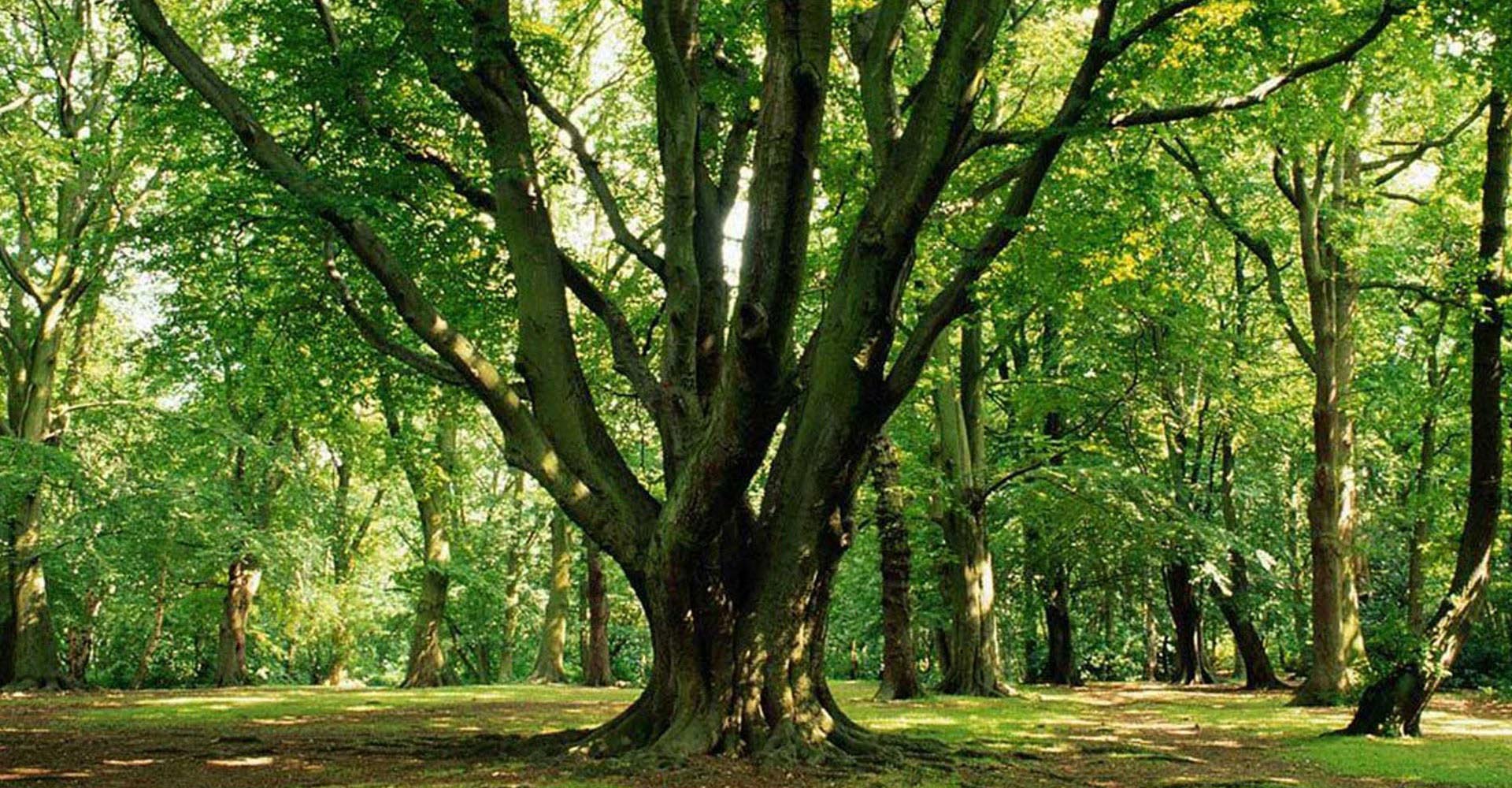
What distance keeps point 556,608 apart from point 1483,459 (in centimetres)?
2136

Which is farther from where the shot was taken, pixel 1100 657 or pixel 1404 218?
pixel 1100 657

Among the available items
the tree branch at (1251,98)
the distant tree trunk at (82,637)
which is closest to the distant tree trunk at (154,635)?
the distant tree trunk at (82,637)

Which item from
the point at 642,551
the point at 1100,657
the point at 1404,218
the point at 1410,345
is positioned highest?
the point at 1404,218

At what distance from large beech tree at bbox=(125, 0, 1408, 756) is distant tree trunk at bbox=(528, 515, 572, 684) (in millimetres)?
16132

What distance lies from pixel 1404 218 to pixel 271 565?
23725 millimetres

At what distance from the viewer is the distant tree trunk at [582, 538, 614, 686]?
2348 cm

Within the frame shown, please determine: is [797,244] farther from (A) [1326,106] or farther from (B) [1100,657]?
(B) [1100,657]

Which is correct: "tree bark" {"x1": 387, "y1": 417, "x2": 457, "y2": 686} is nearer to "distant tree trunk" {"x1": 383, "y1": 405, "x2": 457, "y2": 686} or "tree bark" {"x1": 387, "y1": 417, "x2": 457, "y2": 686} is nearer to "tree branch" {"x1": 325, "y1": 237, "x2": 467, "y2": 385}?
"distant tree trunk" {"x1": 383, "y1": 405, "x2": 457, "y2": 686}

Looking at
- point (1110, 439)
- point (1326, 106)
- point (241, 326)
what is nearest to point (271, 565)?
point (241, 326)

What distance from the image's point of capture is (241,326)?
11344 mm

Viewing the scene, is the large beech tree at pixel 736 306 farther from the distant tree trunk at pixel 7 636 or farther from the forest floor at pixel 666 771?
the distant tree trunk at pixel 7 636

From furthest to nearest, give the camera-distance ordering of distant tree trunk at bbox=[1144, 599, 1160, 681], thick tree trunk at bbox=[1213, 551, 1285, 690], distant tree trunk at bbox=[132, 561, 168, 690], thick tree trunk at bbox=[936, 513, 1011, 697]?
distant tree trunk at bbox=[1144, 599, 1160, 681], distant tree trunk at bbox=[132, 561, 168, 690], thick tree trunk at bbox=[1213, 551, 1285, 690], thick tree trunk at bbox=[936, 513, 1011, 697]

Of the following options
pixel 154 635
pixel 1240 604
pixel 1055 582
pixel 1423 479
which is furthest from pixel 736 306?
pixel 154 635

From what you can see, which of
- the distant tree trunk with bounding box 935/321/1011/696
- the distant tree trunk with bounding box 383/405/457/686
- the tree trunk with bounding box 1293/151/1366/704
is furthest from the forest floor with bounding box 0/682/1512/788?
the distant tree trunk with bounding box 383/405/457/686
